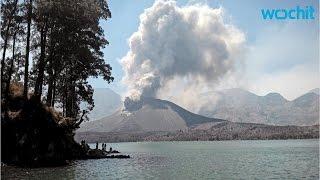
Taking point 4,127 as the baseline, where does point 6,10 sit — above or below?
above

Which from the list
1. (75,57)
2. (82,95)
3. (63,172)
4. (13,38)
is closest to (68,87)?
(82,95)

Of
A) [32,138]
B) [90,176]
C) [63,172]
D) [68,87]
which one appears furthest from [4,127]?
[68,87]

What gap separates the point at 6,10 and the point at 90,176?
20906mm

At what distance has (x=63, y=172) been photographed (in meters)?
39.5

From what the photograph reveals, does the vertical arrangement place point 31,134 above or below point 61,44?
below

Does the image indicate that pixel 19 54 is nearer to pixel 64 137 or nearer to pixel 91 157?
pixel 64 137

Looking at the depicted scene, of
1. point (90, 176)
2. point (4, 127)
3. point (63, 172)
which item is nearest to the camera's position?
point (90, 176)

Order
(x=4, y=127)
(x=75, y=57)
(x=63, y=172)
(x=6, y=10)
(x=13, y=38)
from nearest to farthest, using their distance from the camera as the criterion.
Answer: (x=63, y=172), (x=4, y=127), (x=6, y=10), (x=13, y=38), (x=75, y=57)

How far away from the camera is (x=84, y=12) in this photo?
167 feet

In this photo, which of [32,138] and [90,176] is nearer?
[90,176]

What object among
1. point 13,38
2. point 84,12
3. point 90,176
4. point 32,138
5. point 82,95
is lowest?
point 90,176

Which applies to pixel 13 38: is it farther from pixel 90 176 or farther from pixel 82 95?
pixel 90 176

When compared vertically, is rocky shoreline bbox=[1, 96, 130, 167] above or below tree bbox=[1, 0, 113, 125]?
below

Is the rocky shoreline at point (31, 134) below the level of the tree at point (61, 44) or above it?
below
